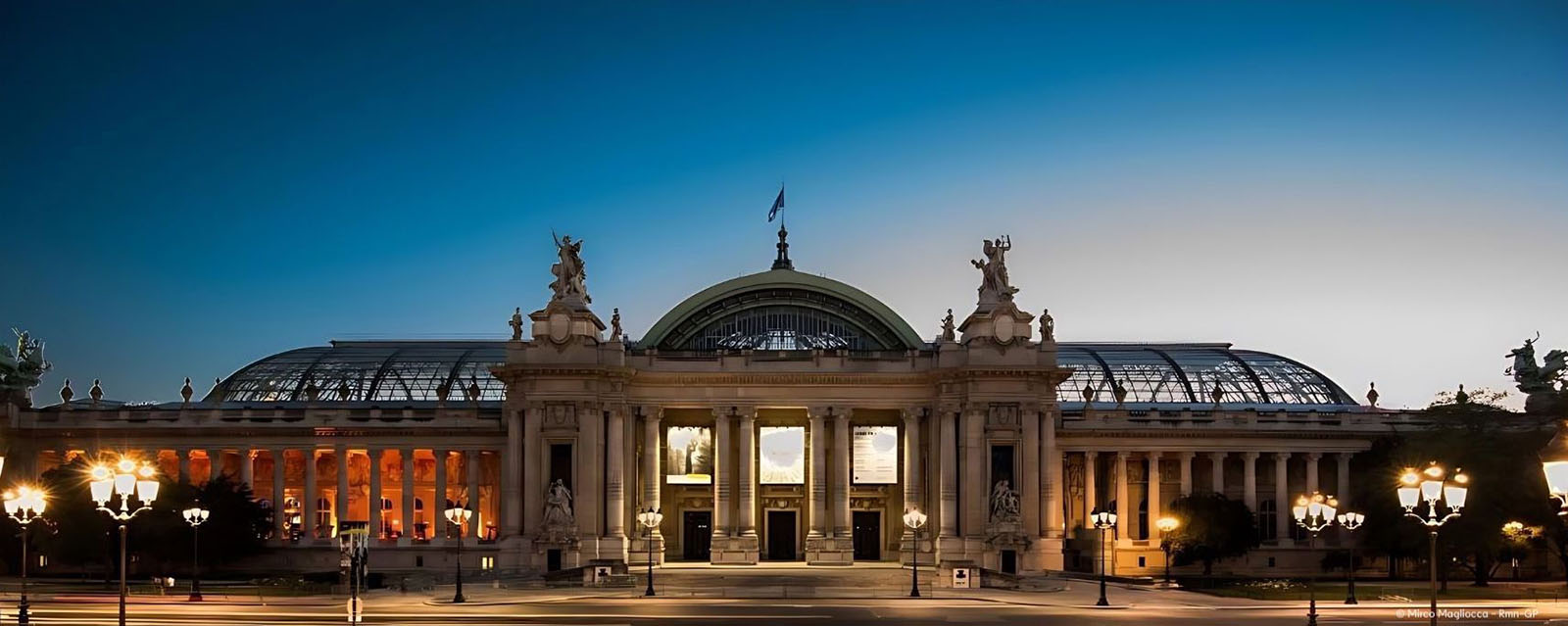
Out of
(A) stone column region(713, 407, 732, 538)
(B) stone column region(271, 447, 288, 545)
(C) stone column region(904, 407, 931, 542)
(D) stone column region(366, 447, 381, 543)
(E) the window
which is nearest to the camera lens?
(C) stone column region(904, 407, 931, 542)

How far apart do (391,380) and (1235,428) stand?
6407cm

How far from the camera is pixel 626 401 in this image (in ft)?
335

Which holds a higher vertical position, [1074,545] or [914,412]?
[914,412]

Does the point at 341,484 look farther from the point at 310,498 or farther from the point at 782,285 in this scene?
the point at 782,285

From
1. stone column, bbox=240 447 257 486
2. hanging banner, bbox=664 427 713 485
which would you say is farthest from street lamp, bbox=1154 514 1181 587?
stone column, bbox=240 447 257 486

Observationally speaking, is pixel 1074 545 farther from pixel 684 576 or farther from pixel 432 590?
pixel 432 590

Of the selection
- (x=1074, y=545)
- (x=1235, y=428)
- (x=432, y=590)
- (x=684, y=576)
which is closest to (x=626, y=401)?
(x=684, y=576)

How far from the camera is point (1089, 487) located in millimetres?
111312

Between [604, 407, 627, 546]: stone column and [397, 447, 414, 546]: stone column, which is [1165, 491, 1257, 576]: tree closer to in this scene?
[604, 407, 627, 546]: stone column

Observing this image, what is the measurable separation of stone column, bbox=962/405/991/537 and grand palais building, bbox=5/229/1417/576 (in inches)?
5.3

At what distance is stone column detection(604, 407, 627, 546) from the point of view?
9925cm

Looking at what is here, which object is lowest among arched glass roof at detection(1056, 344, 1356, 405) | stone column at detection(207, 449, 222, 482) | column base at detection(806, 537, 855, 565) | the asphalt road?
column base at detection(806, 537, 855, 565)

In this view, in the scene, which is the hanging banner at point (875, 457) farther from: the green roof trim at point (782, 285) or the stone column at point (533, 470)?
the stone column at point (533, 470)

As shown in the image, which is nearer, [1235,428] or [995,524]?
[995,524]
